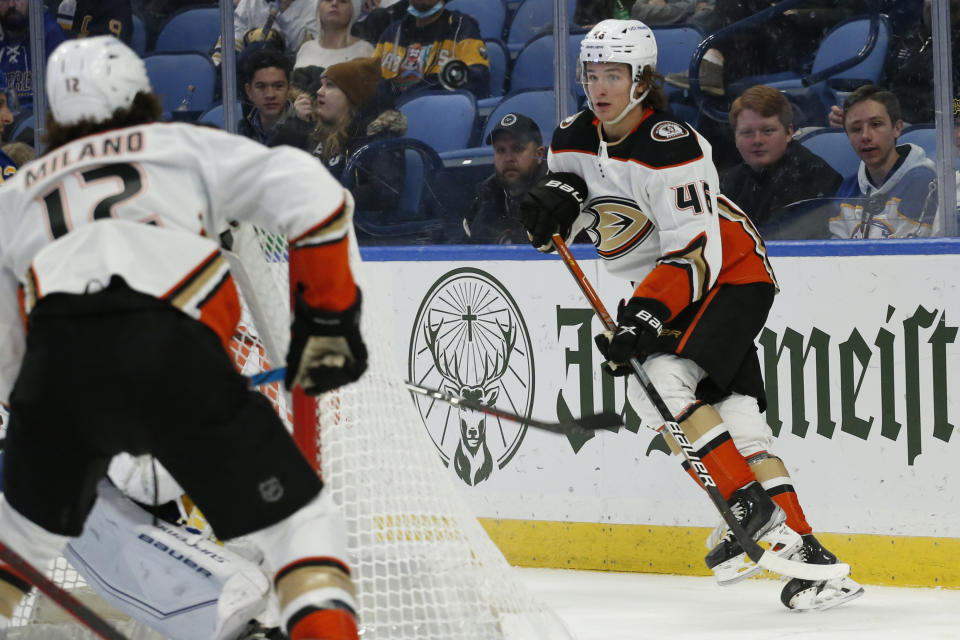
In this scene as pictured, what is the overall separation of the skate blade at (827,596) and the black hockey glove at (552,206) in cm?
104

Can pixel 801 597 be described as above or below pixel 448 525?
below

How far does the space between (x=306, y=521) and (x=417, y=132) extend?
2882 millimetres

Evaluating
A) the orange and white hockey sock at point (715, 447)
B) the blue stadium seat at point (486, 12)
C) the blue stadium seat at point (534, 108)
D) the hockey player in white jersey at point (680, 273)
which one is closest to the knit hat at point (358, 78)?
the blue stadium seat at point (486, 12)

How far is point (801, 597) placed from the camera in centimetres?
324

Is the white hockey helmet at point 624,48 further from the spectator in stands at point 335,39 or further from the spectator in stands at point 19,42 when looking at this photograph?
the spectator in stands at point 19,42

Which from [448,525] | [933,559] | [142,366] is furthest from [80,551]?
[933,559]

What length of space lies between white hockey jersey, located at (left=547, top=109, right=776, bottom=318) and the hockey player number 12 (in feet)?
5.16

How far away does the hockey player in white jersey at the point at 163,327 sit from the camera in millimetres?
1857

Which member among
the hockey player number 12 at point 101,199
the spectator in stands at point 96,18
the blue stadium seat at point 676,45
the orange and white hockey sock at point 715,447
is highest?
the spectator in stands at point 96,18

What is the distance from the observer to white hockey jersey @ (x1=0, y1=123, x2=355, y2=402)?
189cm

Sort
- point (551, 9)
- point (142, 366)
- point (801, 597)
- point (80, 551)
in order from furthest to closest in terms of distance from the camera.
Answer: point (551, 9) → point (801, 597) → point (80, 551) → point (142, 366)

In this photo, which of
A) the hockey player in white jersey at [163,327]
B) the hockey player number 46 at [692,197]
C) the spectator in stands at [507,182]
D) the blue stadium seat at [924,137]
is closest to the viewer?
the hockey player in white jersey at [163,327]

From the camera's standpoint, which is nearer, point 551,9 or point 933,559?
point 933,559

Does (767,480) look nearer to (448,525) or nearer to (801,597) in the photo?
(801,597)
